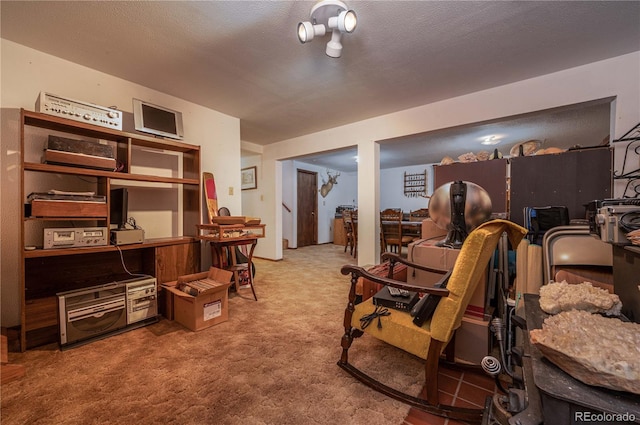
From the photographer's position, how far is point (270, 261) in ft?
15.3

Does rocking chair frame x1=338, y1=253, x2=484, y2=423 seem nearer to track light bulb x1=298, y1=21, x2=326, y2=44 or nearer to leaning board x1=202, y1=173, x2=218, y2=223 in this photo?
track light bulb x1=298, y1=21, x2=326, y2=44

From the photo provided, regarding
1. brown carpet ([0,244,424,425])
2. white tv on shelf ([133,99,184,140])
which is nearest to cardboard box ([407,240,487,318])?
brown carpet ([0,244,424,425])

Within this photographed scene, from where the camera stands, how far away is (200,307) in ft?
6.59

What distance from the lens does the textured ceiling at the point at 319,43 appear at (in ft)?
5.28

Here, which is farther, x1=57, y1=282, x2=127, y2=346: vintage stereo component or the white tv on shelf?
the white tv on shelf

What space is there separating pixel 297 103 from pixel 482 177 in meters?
2.37

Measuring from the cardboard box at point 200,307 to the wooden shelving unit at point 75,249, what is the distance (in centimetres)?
36

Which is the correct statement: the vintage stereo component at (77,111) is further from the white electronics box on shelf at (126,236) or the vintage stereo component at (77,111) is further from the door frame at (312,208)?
the door frame at (312,208)

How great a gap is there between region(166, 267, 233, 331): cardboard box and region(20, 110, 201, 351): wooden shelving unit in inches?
14.1

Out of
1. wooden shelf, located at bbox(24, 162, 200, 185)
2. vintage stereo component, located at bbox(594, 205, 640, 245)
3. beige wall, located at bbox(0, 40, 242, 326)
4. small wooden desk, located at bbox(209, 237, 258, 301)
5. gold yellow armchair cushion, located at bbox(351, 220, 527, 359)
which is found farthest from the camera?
small wooden desk, located at bbox(209, 237, 258, 301)

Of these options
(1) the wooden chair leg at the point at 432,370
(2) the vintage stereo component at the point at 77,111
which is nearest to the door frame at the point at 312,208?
(2) the vintage stereo component at the point at 77,111

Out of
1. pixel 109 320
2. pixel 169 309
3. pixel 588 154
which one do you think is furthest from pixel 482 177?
pixel 109 320

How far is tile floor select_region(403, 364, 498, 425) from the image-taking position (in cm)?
116

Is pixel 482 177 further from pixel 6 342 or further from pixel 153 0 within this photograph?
pixel 6 342
